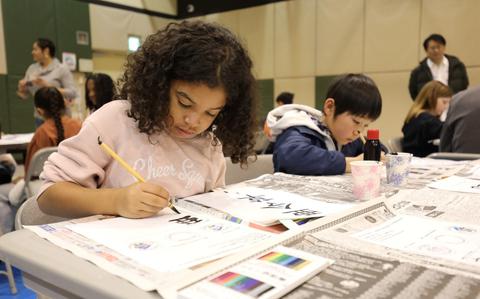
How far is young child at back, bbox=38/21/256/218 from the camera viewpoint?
3.18 ft

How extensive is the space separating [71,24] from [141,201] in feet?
20.4

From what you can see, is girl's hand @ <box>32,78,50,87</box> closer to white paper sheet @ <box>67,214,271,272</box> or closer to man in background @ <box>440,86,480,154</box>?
man in background @ <box>440,86,480,154</box>

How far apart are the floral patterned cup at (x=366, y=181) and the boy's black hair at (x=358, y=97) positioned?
1.92 feet

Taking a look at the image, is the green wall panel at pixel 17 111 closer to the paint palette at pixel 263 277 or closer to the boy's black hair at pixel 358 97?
the boy's black hair at pixel 358 97

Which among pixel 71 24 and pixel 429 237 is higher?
pixel 71 24

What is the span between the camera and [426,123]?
118 inches

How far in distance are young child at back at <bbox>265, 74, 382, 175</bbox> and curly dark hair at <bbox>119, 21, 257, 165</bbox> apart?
1.37 feet

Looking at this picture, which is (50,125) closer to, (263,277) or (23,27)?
(263,277)

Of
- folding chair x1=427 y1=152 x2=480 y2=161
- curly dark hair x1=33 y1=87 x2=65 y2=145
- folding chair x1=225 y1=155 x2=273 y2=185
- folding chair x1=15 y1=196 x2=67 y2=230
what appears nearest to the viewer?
folding chair x1=15 y1=196 x2=67 y2=230

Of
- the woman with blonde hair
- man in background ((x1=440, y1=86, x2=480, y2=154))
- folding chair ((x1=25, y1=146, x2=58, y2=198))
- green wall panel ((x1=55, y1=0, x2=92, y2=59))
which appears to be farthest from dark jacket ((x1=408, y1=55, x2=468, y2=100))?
green wall panel ((x1=55, y1=0, x2=92, y2=59))

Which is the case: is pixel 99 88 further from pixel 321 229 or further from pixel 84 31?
pixel 84 31

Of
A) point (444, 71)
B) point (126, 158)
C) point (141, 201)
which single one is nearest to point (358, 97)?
point (126, 158)

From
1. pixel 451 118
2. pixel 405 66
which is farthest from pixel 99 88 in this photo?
pixel 405 66

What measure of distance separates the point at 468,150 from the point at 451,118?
0.62ft
